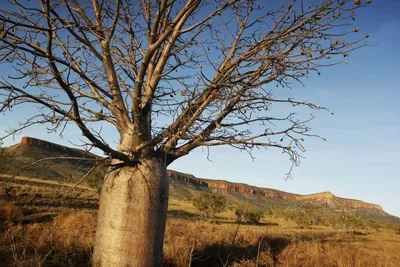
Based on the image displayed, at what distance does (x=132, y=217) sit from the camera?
3133 millimetres

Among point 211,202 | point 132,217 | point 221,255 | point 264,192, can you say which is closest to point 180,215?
point 211,202

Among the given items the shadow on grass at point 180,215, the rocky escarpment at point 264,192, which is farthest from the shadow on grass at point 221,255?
the rocky escarpment at point 264,192

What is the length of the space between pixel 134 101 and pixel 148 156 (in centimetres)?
67

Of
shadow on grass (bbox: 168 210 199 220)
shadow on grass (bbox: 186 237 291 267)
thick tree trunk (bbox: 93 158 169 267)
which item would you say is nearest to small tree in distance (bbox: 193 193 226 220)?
shadow on grass (bbox: 168 210 199 220)

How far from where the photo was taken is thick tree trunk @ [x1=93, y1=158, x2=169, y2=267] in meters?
3.08

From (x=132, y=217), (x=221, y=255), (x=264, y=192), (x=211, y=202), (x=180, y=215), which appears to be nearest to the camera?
(x=132, y=217)

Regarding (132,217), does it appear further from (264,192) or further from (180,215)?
(264,192)

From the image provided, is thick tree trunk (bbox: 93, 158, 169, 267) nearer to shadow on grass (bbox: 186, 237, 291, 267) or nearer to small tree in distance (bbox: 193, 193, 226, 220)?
shadow on grass (bbox: 186, 237, 291, 267)

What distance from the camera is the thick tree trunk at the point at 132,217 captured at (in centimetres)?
308

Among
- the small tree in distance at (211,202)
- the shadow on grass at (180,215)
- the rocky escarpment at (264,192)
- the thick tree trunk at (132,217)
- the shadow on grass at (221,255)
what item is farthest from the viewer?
the rocky escarpment at (264,192)

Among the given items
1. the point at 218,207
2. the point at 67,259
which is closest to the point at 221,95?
the point at 67,259

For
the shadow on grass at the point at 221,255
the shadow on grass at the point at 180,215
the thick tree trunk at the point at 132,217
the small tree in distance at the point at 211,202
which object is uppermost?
the thick tree trunk at the point at 132,217

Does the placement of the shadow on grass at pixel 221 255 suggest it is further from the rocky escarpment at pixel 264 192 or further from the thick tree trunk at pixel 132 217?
the rocky escarpment at pixel 264 192

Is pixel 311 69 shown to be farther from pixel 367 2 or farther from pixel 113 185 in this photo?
pixel 113 185
